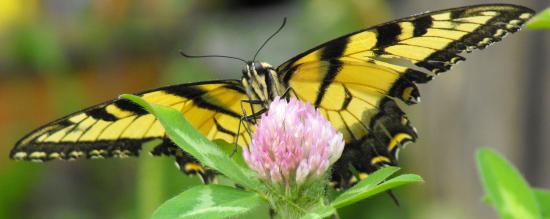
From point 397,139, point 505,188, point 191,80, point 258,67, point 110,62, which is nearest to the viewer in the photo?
point 505,188

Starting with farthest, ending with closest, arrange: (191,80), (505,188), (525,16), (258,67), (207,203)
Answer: (191,80)
(258,67)
(525,16)
(207,203)
(505,188)

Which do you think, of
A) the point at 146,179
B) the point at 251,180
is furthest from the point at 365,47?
the point at 146,179

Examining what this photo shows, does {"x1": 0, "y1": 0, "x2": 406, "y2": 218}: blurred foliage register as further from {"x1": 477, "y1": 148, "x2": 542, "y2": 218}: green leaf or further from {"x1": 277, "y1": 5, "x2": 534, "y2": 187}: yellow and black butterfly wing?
{"x1": 477, "y1": 148, "x2": 542, "y2": 218}: green leaf

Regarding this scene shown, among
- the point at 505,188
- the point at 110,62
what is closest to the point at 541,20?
the point at 505,188

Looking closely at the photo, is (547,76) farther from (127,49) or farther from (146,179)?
(127,49)

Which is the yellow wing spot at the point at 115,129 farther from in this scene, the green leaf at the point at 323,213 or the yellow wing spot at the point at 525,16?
the yellow wing spot at the point at 525,16

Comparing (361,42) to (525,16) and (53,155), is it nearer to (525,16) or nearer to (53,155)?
(525,16)
